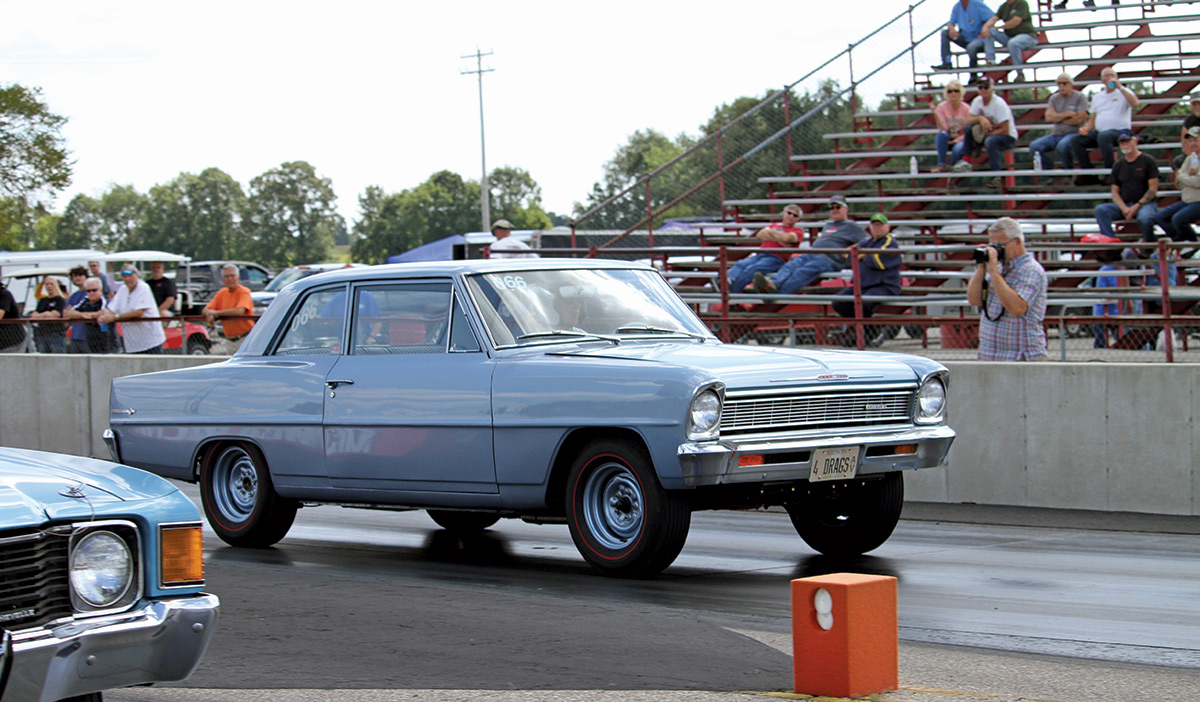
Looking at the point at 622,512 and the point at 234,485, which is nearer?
the point at 622,512

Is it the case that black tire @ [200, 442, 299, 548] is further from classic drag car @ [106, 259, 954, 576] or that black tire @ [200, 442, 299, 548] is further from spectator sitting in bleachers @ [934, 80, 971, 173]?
spectator sitting in bleachers @ [934, 80, 971, 173]

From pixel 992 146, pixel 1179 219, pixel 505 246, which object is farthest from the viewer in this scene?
pixel 992 146

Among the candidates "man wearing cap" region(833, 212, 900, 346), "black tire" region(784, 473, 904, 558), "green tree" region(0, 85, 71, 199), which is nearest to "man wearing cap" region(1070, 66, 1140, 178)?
"man wearing cap" region(833, 212, 900, 346)

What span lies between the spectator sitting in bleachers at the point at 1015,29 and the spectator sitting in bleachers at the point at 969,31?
0.16 m

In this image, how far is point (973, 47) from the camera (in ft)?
76.5

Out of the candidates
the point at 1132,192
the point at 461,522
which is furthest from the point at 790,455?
the point at 1132,192

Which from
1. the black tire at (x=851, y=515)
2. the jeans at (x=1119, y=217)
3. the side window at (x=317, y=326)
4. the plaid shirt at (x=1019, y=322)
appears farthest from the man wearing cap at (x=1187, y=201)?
the side window at (x=317, y=326)

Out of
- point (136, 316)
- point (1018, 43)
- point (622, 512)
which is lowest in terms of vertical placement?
point (622, 512)

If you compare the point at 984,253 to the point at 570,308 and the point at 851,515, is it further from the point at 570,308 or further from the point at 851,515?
the point at 570,308

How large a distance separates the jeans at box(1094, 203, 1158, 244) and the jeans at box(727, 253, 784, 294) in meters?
4.18

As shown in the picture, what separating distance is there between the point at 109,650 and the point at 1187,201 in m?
14.9

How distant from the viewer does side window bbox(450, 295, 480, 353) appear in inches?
301

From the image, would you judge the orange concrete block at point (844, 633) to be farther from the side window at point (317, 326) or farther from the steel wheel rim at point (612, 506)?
the side window at point (317, 326)

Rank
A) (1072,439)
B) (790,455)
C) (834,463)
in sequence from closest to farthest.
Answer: (790,455) → (834,463) → (1072,439)
